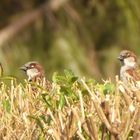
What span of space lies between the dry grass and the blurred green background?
10.3 m

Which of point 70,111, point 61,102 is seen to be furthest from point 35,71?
point 70,111

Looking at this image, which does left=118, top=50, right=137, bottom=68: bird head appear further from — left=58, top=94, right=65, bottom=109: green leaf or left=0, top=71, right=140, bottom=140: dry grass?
left=58, top=94, right=65, bottom=109: green leaf

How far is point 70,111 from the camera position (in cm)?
394

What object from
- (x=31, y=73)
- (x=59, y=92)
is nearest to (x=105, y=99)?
(x=59, y=92)

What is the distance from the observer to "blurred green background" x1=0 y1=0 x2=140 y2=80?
15156 millimetres

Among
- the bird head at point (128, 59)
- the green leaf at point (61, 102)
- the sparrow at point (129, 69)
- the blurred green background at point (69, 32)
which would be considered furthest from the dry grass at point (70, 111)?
the blurred green background at point (69, 32)

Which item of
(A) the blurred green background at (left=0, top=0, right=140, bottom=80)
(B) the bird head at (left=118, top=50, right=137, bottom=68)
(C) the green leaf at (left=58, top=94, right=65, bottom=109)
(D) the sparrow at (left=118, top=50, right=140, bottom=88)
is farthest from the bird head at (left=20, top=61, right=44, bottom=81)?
(A) the blurred green background at (left=0, top=0, right=140, bottom=80)

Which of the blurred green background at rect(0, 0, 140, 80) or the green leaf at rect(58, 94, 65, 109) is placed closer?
the green leaf at rect(58, 94, 65, 109)

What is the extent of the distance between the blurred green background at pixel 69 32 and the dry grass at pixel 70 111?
10.3m

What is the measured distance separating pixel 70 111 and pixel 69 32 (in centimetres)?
1165

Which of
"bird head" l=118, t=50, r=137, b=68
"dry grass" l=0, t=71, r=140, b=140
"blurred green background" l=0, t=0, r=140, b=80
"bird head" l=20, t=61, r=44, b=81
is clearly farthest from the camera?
"blurred green background" l=0, t=0, r=140, b=80

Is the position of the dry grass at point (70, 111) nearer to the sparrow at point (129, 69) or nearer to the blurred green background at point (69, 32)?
the sparrow at point (129, 69)

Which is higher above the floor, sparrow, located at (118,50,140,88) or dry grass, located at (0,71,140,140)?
sparrow, located at (118,50,140,88)

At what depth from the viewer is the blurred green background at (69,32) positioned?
15.2 m
